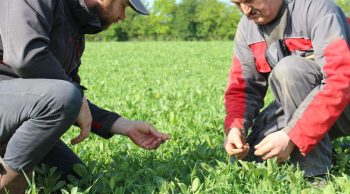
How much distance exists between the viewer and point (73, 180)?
303cm

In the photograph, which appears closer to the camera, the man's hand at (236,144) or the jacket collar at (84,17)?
the jacket collar at (84,17)

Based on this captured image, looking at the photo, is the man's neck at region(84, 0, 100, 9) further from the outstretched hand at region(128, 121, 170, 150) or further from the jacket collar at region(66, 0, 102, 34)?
the outstretched hand at region(128, 121, 170, 150)

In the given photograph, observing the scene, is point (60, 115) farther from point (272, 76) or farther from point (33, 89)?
point (272, 76)

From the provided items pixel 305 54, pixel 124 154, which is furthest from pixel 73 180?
pixel 305 54

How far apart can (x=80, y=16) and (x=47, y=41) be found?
0.41m

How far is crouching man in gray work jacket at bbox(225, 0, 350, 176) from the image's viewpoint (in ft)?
9.59

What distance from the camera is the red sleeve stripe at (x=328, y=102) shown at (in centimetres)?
289

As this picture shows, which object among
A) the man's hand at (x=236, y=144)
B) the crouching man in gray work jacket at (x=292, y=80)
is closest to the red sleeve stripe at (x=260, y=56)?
the crouching man in gray work jacket at (x=292, y=80)

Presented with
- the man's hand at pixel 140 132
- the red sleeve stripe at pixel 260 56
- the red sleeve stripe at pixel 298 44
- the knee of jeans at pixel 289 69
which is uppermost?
the red sleeve stripe at pixel 298 44

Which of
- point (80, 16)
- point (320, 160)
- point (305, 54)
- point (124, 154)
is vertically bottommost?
point (124, 154)

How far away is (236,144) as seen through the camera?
3188 mm

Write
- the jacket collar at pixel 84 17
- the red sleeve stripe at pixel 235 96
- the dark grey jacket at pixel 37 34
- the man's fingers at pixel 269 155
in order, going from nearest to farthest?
the dark grey jacket at pixel 37 34 → the jacket collar at pixel 84 17 → the man's fingers at pixel 269 155 → the red sleeve stripe at pixel 235 96

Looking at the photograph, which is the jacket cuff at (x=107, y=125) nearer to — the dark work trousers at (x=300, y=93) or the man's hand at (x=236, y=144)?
the man's hand at (x=236, y=144)

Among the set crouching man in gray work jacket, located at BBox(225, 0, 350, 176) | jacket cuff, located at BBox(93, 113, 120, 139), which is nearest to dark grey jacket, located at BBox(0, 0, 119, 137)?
jacket cuff, located at BBox(93, 113, 120, 139)
